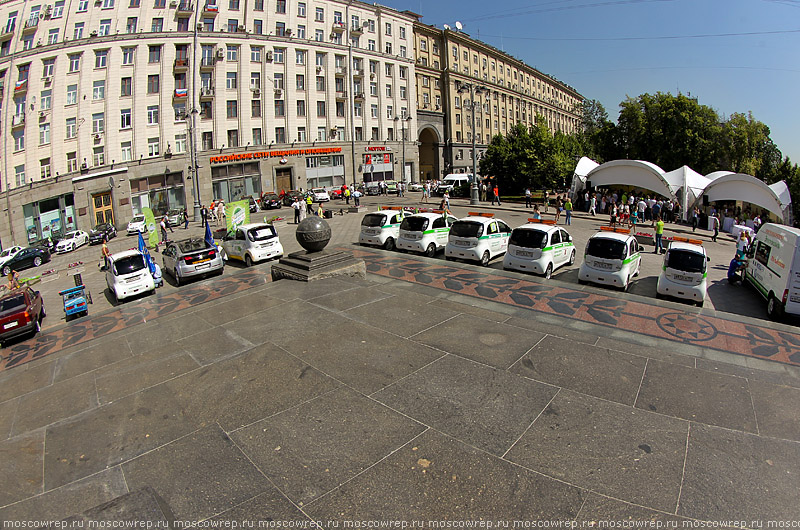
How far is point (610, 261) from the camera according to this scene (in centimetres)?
1345

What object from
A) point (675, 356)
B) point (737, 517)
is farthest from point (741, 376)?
point (737, 517)

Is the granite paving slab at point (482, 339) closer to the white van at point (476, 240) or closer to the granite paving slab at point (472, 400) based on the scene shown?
the granite paving slab at point (472, 400)

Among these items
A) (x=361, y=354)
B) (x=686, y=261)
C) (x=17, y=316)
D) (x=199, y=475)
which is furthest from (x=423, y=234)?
(x=199, y=475)

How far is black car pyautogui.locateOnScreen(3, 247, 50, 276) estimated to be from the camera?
28.3 m

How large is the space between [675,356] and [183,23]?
5249 cm

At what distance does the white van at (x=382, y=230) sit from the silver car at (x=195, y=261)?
625 cm

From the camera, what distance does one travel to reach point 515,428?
556 centimetres

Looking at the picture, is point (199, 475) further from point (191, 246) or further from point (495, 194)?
point (495, 194)

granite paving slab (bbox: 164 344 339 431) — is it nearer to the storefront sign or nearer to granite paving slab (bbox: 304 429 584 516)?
granite paving slab (bbox: 304 429 584 516)

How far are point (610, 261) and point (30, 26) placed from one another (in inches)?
2131

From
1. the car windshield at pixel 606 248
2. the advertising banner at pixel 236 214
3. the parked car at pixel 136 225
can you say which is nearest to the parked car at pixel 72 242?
the parked car at pixel 136 225

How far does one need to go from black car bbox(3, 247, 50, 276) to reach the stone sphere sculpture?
85.1ft

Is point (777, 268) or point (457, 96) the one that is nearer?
point (777, 268)

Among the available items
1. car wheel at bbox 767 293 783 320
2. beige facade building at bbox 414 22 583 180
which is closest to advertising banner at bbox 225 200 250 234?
car wheel at bbox 767 293 783 320
